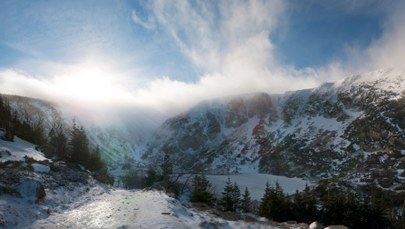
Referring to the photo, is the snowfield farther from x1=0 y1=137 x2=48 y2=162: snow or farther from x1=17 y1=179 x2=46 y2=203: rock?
x1=17 y1=179 x2=46 y2=203: rock

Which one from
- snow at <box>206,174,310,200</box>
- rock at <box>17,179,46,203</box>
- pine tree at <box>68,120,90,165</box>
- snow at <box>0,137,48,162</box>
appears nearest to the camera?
rock at <box>17,179,46,203</box>

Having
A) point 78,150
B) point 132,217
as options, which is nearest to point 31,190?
point 132,217

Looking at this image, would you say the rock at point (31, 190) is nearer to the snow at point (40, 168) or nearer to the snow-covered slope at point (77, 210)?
the snow-covered slope at point (77, 210)

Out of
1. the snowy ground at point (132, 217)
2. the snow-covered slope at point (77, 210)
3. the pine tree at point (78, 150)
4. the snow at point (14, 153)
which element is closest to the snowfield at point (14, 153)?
the snow at point (14, 153)

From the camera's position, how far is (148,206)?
27.2m

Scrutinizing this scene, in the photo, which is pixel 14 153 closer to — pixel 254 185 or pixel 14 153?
pixel 14 153

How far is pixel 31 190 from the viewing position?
2431 centimetres

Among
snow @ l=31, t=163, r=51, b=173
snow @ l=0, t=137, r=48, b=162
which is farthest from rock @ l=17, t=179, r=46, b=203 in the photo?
snow @ l=0, t=137, r=48, b=162

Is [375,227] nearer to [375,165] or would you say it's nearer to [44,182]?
[44,182]

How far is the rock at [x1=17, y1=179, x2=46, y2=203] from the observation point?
23.8 m

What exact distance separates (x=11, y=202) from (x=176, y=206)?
487 inches

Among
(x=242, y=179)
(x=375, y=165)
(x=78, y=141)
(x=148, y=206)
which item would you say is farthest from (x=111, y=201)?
(x=375, y=165)

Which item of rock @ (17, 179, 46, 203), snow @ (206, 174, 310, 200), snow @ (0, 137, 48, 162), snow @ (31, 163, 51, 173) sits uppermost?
snow @ (0, 137, 48, 162)

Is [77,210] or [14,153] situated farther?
[14,153]
